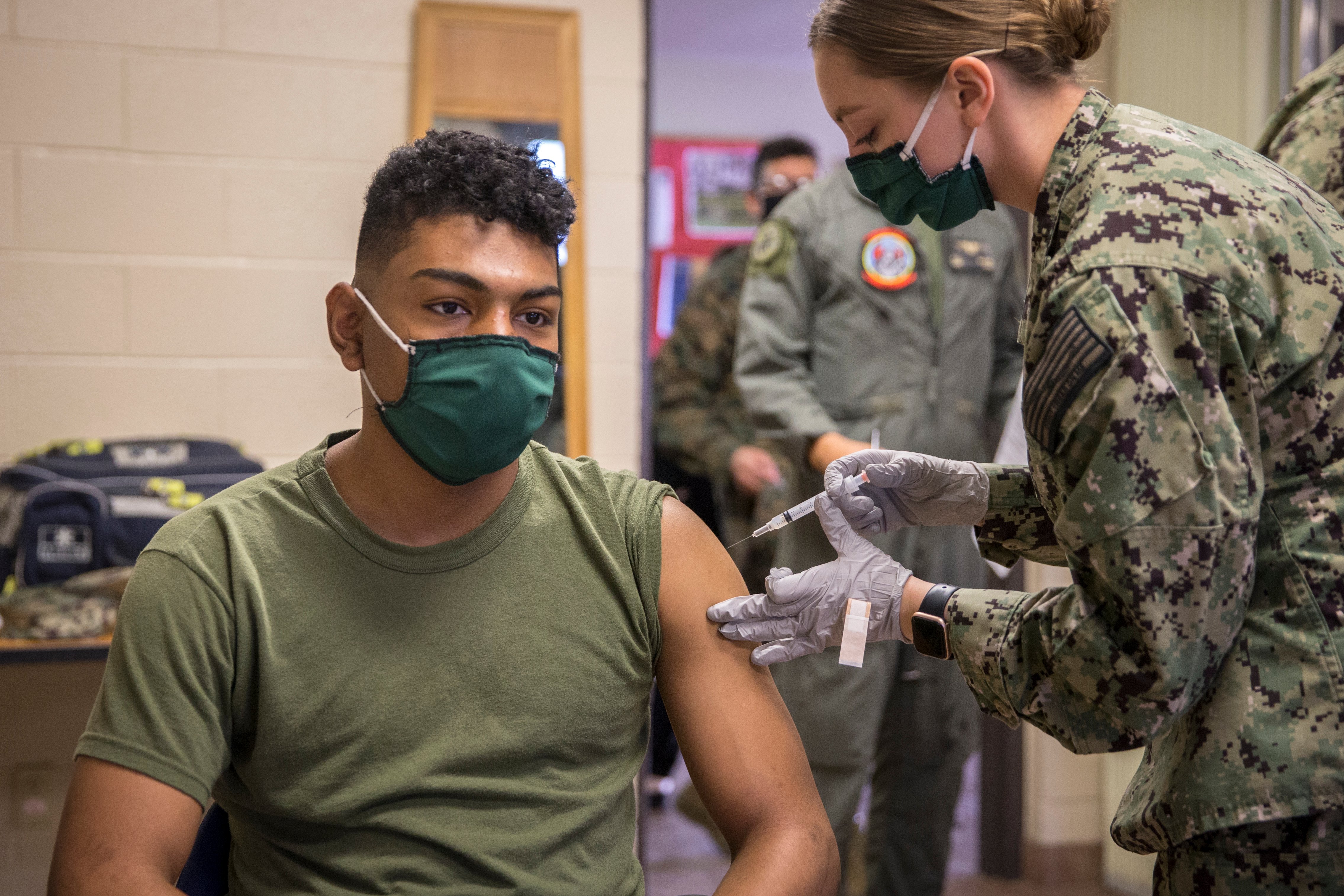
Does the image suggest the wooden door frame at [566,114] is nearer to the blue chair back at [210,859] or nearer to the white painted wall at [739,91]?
the blue chair back at [210,859]

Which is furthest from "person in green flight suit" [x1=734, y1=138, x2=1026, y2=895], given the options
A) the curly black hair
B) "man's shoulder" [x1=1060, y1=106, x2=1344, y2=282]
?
"man's shoulder" [x1=1060, y1=106, x2=1344, y2=282]

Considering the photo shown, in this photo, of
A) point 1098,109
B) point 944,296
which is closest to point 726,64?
point 944,296

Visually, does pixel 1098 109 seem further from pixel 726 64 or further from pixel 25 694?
pixel 726 64

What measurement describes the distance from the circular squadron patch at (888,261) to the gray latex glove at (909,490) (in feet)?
3.65

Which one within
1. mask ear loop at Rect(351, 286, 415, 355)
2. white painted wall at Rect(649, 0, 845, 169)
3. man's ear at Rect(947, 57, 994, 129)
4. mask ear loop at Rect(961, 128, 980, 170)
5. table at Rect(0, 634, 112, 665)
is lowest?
table at Rect(0, 634, 112, 665)

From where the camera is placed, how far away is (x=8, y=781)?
2.52 meters

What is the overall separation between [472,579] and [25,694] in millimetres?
1813

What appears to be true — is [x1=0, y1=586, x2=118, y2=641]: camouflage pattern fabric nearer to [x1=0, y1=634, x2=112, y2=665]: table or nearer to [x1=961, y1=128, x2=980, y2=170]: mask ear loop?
[x1=0, y1=634, x2=112, y2=665]: table

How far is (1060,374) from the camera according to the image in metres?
1.01

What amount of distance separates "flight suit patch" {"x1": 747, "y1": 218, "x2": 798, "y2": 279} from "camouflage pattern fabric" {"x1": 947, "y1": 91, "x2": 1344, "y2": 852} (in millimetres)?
1415

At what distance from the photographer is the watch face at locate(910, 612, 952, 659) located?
123 cm

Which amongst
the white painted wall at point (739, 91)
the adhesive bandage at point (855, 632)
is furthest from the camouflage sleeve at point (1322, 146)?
the white painted wall at point (739, 91)

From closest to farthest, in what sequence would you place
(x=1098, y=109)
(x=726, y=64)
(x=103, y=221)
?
1. (x=1098, y=109)
2. (x=103, y=221)
3. (x=726, y=64)

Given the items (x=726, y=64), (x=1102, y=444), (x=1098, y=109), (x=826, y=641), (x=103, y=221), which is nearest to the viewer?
(x=1102, y=444)
